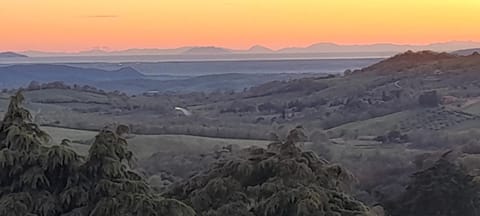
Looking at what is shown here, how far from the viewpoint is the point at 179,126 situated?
104 meters

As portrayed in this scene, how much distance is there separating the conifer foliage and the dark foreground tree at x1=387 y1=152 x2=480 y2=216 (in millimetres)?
15211

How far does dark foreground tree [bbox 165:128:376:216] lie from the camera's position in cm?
941

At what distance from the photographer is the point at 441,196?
23.4 m

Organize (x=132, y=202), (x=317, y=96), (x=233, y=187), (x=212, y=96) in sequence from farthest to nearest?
(x=212, y=96) < (x=317, y=96) < (x=233, y=187) < (x=132, y=202)

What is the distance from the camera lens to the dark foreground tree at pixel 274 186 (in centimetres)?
941

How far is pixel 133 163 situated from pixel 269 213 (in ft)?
5.06

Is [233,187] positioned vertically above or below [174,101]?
above

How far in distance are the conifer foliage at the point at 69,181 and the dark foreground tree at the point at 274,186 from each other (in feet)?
3.41

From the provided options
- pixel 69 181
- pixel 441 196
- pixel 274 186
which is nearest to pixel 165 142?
pixel 441 196

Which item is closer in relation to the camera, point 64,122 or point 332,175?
point 332,175

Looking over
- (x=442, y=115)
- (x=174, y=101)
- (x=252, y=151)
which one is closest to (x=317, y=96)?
(x=174, y=101)

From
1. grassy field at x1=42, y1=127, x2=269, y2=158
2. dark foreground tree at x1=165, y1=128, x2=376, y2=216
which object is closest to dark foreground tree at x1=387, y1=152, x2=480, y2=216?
dark foreground tree at x1=165, y1=128, x2=376, y2=216

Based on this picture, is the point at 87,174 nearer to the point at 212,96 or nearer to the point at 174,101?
the point at 174,101

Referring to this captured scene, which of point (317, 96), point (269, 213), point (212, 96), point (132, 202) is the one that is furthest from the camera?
point (212, 96)
